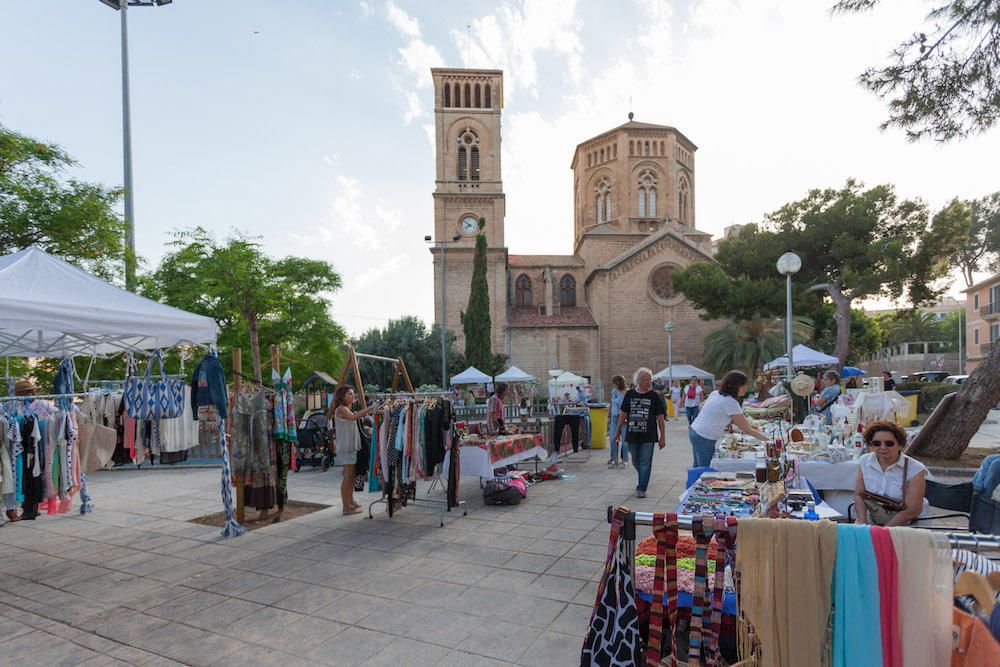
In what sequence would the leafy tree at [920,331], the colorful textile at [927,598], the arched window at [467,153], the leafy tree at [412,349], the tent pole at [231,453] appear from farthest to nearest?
the leafy tree at [920,331] → the arched window at [467,153] → the leafy tree at [412,349] → the tent pole at [231,453] → the colorful textile at [927,598]

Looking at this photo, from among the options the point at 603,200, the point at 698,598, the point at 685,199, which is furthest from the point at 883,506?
the point at 685,199

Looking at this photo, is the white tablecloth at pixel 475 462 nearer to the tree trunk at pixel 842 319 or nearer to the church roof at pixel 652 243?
the tree trunk at pixel 842 319

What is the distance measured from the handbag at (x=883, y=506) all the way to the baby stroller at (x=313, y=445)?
9093 millimetres

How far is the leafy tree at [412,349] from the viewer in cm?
3025

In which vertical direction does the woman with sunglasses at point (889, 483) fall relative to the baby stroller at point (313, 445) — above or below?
above

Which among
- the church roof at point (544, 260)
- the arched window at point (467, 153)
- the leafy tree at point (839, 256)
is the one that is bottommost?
the leafy tree at point (839, 256)

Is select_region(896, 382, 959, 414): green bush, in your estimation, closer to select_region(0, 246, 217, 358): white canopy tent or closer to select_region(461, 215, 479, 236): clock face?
select_region(0, 246, 217, 358): white canopy tent

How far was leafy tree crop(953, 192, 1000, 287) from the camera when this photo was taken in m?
35.2

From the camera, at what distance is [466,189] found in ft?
114

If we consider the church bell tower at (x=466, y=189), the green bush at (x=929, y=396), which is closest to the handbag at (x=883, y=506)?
the green bush at (x=929, y=396)

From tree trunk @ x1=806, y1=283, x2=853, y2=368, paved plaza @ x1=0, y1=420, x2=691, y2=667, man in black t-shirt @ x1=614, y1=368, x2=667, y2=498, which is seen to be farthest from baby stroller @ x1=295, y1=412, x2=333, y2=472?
tree trunk @ x1=806, y1=283, x2=853, y2=368

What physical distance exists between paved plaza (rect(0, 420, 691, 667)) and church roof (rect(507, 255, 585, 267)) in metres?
31.1

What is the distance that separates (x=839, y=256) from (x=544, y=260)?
68.5ft

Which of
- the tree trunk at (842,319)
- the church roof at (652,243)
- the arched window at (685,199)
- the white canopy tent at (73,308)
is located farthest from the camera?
the arched window at (685,199)
